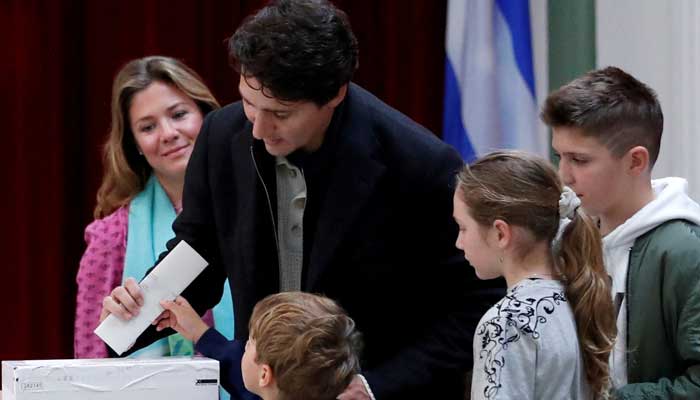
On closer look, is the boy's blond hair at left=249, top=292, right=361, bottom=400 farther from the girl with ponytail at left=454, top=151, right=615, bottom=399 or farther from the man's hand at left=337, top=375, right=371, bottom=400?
the girl with ponytail at left=454, top=151, right=615, bottom=399

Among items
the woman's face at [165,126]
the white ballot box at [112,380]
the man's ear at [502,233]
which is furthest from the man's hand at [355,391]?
the woman's face at [165,126]

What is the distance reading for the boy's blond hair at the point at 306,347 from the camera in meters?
1.80

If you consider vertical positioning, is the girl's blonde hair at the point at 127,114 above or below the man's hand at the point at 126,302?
above

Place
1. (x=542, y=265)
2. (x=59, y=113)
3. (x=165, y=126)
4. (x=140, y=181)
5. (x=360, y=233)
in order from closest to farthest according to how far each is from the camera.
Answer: (x=542, y=265), (x=360, y=233), (x=165, y=126), (x=140, y=181), (x=59, y=113)

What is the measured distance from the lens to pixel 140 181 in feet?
9.91

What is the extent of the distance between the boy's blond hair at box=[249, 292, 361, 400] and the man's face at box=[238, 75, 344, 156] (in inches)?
10.1

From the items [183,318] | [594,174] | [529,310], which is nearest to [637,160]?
[594,174]

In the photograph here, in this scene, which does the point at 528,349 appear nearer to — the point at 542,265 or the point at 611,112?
the point at 542,265

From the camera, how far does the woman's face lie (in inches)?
113

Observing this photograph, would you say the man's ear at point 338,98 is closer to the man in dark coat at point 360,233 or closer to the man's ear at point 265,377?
the man in dark coat at point 360,233

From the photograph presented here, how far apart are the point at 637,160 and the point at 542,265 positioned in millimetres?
377

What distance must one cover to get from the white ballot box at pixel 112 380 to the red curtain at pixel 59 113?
5.19ft

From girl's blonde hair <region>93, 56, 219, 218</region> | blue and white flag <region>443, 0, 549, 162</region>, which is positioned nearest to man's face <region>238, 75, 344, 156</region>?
girl's blonde hair <region>93, 56, 219, 218</region>

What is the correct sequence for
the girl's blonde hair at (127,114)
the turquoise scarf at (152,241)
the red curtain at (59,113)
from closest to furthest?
the turquoise scarf at (152,241) → the girl's blonde hair at (127,114) → the red curtain at (59,113)
